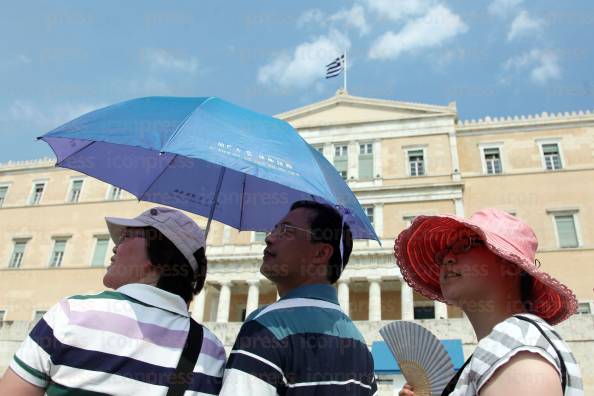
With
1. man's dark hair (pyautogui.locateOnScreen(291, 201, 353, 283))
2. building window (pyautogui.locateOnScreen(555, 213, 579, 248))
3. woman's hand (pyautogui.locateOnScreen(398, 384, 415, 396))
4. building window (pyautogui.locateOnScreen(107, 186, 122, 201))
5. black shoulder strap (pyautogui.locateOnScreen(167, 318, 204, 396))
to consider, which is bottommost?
woman's hand (pyautogui.locateOnScreen(398, 384, 415, 396))

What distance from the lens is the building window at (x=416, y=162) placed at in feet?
79.7

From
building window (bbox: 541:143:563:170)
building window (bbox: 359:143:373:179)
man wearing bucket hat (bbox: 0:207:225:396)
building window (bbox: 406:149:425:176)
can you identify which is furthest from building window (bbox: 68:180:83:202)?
man wearing bucket hat (bbox: 0:207:225:396)

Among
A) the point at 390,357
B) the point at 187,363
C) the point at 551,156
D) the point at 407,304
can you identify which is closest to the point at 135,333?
the point at 187,363

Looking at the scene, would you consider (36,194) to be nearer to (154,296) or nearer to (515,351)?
(154,296)

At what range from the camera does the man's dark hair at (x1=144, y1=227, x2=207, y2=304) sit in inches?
86.2

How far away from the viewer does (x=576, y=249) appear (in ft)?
66.1

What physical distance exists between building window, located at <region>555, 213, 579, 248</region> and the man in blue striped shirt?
21.6 metres

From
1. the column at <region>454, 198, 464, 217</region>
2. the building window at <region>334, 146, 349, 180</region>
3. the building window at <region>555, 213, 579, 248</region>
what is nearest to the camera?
the building window at <region>555, 213, 579, 248</region>

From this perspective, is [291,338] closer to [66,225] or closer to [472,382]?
[472,382]

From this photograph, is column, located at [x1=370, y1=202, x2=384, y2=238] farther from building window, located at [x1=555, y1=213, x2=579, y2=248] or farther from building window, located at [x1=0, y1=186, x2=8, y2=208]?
building window, located at [x1=0, y1=186, x2=8, y2=208]

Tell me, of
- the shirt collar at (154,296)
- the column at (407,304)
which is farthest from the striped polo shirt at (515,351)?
the column at (407,304)

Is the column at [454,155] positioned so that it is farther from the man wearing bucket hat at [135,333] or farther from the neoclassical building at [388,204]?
the man wearing bucket hat at [135,333]

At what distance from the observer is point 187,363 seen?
6.36 feet

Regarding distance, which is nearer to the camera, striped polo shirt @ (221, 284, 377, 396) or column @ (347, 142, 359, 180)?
striped polo shirt @ (221, 284, 377, 396)
